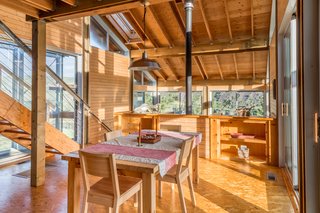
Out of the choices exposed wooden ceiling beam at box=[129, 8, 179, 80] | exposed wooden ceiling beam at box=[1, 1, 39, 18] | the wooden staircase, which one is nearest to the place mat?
the wooden staircase

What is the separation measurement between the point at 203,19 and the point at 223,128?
127 inches

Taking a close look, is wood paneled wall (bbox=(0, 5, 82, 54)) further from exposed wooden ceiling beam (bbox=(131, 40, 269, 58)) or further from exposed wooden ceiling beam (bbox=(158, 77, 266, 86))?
exposed wooden ceiling beam (bbox=(158, 77, 266, 86))

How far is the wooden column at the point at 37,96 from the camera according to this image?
3.23 metres

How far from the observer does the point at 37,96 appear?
326cm

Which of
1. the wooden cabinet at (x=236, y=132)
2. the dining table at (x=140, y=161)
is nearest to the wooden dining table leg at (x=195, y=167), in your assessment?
the dining table at (x=140, y=161)

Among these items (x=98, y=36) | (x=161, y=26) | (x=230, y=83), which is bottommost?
(x=230, y=83)

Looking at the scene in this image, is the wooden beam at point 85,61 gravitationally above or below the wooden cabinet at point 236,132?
above

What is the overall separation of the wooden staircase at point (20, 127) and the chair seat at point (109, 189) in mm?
1897

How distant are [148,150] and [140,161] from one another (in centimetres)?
39

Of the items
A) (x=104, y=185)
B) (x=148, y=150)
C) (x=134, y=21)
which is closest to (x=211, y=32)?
(x=134, y=21)

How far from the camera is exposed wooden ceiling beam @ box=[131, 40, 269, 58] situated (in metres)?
6.61

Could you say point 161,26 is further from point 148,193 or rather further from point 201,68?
point 148,193

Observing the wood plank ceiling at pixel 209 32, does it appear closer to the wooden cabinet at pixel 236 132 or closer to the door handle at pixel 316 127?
the wooden cabinet at pixel 236 132

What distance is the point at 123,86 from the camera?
7531 millimetres
